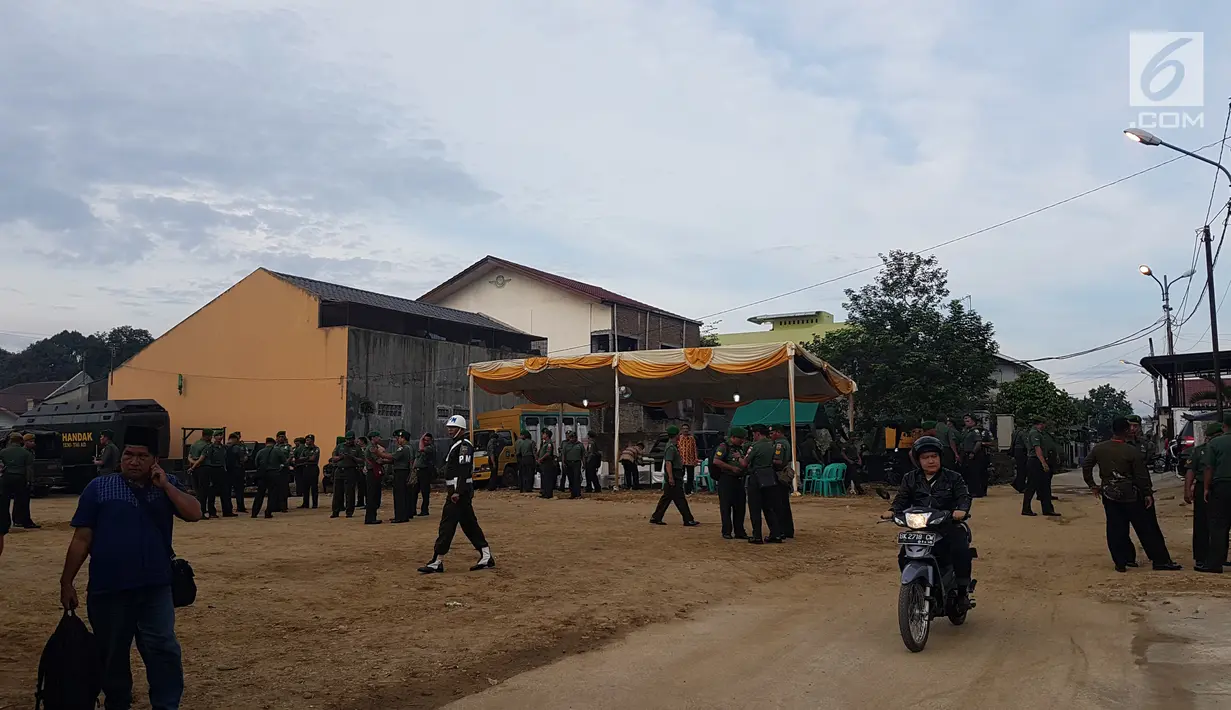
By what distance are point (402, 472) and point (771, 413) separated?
15.8 meters

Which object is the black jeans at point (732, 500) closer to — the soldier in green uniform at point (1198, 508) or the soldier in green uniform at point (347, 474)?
the soldier in green uniform at point (1198, 508)

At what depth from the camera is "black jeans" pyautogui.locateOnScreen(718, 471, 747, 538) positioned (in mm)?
14195

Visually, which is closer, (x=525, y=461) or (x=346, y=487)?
(x=346, y=487)

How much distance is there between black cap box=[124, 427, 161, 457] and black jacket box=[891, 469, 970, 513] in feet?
16.5

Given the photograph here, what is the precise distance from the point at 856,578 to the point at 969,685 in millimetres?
4816

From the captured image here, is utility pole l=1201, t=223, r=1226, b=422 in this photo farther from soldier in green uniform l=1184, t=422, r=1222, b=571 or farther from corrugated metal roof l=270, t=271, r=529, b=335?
corrugated metal roof l=270, t=271, r=529, b=335

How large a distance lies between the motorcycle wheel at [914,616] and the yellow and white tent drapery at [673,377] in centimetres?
1437

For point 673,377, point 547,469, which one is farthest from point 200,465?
point 673,377

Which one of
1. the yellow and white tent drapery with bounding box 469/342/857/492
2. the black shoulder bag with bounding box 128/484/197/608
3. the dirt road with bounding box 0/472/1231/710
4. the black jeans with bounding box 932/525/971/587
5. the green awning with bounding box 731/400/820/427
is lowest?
the dirt road with bounding box 0/472/1231/710

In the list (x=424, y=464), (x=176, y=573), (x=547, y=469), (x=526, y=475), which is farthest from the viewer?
(x=526, y=475)

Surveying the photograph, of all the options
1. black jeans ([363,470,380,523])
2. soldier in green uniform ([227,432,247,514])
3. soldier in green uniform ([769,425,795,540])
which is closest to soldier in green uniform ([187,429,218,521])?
soldier in green uniform ([227,432,247,514])

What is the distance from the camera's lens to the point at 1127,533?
10.6 metres

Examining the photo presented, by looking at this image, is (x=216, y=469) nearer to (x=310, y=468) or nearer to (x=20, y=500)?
(x=310, y=468)

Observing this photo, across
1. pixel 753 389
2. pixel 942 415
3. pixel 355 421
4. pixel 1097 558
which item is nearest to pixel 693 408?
pixel 753 389
